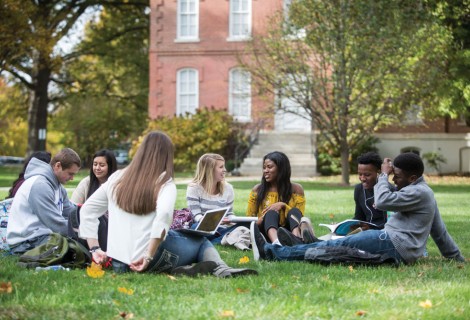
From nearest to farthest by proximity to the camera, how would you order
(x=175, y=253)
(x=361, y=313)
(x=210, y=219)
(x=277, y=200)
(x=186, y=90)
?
(x=361, y=313), (x=175, y=253), (x=210, y=219), (x=277, y=200), (x=186, y=90)

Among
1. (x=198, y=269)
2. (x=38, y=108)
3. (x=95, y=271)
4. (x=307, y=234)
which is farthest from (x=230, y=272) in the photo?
(x=38, y=108)

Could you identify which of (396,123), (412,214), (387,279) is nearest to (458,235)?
(412,214)

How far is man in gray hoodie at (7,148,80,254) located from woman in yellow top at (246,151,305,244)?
7.09 ft

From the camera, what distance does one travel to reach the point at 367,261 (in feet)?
25.9

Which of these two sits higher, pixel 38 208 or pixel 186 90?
pixel 186 90

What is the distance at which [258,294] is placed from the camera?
6199mm

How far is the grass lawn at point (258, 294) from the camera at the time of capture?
5469 mm

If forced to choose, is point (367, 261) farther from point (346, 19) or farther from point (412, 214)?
point (346, 19)

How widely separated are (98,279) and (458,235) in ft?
19.9

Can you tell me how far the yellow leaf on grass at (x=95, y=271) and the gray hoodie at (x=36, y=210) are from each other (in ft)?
3.87

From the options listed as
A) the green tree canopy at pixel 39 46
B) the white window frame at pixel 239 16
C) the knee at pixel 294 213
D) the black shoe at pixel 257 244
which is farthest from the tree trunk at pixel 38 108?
the black shoe at pixel 257 244

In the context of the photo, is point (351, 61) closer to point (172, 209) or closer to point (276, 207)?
point (276, 207)

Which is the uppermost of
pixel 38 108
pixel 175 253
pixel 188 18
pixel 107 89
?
pixel 188 18

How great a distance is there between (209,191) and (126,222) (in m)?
3.19
